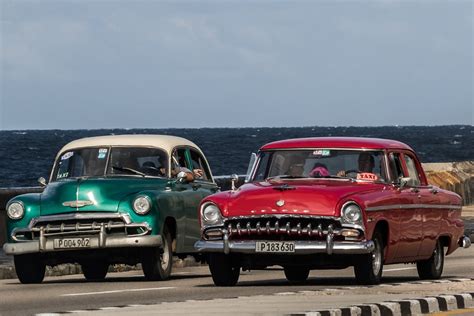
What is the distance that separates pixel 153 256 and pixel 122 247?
1.47ft

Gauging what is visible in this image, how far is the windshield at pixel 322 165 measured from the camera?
19.8m

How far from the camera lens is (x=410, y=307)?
1531 cm

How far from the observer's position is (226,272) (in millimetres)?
19328

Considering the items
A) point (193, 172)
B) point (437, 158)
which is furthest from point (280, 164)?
point (437, 158)

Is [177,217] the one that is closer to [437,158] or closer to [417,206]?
[417,206]

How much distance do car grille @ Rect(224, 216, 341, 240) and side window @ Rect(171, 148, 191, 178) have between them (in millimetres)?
3737

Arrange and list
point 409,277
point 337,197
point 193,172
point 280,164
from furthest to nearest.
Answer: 1. point 193,172
2. point 409,277
3. point 280,164
4. point 337,197

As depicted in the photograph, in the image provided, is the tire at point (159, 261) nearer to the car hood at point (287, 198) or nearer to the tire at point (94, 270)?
the tire at point (94, 270)

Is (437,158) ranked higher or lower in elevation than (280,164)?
lower

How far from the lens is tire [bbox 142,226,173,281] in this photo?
21.1 meters

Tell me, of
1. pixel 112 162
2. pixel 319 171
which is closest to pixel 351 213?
pixel 319 171

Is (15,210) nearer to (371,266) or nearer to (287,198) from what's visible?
(287,198)

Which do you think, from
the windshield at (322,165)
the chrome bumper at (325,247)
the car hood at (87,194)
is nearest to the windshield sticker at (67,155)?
the car hood at (87,194)

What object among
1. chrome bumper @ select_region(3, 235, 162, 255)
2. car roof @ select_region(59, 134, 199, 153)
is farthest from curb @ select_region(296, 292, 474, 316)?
car roof @ select_region(59, 134, 199, 153)
